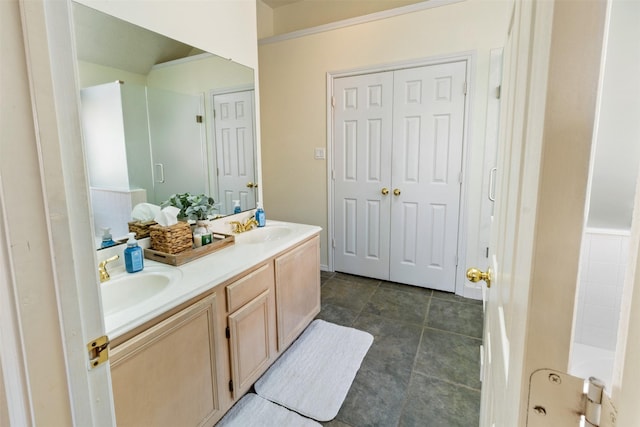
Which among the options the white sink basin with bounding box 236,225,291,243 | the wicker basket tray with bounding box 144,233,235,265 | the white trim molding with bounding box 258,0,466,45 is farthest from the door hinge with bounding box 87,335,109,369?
the white trim molding with bounding box 258,0,466,45

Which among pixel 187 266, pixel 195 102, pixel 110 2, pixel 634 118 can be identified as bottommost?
pixel 187 266

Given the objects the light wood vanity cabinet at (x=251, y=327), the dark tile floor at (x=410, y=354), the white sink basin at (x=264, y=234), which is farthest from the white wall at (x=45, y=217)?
the white sink basin at (x=264, y=234)

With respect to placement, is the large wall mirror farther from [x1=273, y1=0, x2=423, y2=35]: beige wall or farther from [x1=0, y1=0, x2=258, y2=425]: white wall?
[x1=273, y1=0, x2=423, y2=35]: beige wall

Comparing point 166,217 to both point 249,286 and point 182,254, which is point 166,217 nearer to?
point 182,254

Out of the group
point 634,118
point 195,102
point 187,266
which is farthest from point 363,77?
point 634,118

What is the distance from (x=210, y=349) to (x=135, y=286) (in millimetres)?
449

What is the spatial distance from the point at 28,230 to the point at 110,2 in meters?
1.44

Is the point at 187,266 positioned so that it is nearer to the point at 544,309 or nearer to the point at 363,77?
the point at 544,309

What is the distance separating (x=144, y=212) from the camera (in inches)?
65.1

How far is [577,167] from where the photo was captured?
1.01ft

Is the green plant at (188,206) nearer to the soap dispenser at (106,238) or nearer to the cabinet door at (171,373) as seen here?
the soap dispenser at (106,238)

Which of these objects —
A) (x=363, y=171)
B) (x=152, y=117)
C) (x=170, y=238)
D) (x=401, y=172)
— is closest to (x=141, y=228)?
(x=170, y=238)

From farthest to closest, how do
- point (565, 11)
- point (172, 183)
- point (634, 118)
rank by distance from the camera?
point (172, 183) < point (634, 118) < point (565, 11)

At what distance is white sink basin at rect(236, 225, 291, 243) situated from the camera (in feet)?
7.09
